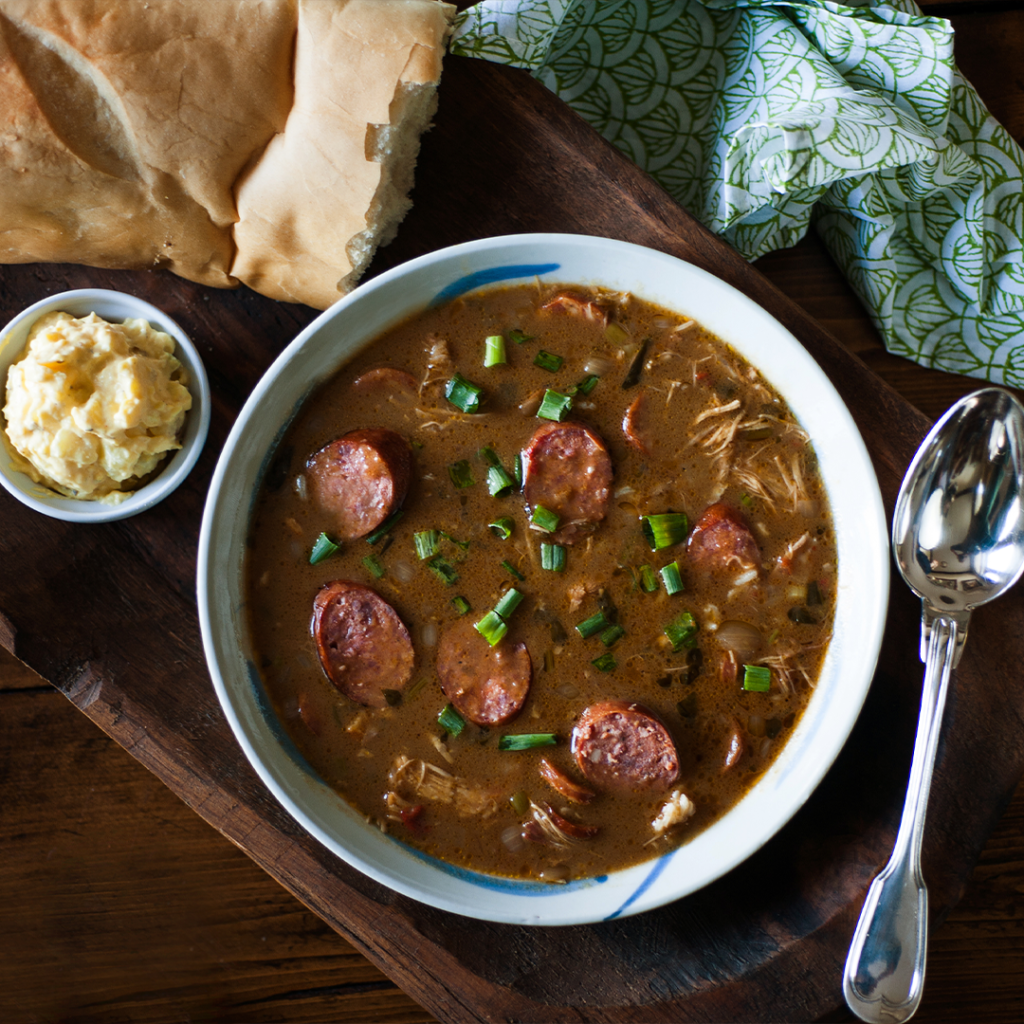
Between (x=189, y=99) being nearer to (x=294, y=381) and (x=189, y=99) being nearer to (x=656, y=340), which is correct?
(x=294, y=381)

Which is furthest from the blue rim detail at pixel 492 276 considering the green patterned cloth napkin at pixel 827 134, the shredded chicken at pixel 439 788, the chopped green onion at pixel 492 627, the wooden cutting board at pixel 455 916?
the shredded chicken at pixel 439 788

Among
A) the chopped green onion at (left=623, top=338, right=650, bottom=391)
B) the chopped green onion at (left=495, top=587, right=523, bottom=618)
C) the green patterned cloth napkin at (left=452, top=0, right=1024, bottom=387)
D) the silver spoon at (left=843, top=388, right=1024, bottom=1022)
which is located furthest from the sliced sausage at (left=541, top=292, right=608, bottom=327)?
the silver spoon at (left=843, top=388, right=1024, bottom=1022)

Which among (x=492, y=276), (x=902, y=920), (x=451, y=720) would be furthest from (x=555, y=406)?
(x=902, y=920)

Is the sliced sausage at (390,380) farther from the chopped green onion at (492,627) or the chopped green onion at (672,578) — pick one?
the chopped green onion at (672,578)

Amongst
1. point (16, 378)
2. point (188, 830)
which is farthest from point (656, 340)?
point (188, 830)

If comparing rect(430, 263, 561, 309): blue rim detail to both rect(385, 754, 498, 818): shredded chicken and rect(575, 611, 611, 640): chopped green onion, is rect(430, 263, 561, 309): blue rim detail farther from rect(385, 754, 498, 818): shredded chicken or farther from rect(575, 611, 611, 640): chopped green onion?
rect(385, 754, 498, 818): shredded chicken

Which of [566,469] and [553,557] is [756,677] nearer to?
[553,557]
